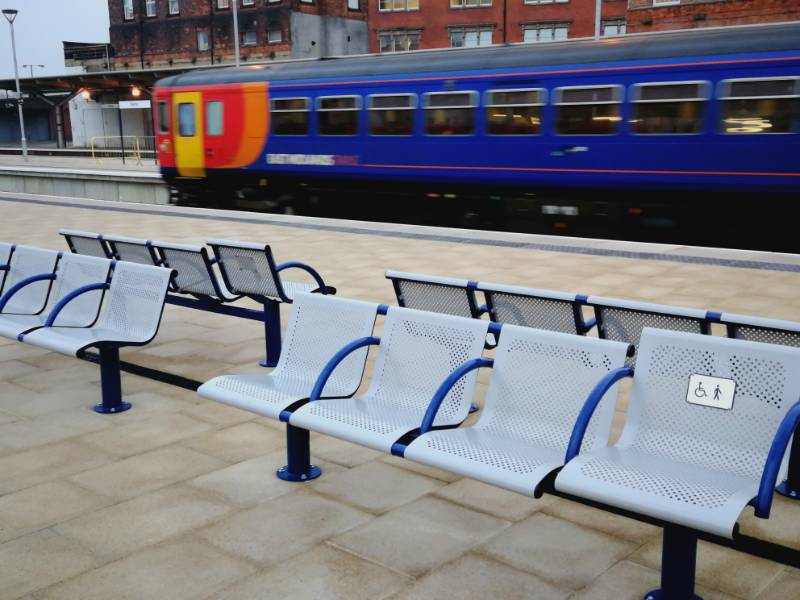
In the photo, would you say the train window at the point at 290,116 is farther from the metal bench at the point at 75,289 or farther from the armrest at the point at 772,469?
the armrest at the point at 772,469

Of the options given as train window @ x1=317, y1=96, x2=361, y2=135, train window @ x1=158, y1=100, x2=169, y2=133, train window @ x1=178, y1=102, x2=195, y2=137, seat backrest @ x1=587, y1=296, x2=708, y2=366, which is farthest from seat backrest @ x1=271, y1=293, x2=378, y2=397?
train window @ x1=158, y1=100, x2=169, y2=133

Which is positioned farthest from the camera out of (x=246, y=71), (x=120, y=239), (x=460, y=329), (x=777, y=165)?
(x=246, y=71)

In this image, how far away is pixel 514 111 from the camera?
49.2 ft

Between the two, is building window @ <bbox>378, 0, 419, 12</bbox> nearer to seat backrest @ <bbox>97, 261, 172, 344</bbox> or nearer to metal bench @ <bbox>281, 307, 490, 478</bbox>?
seat backrest @ <bbox>97, 261, 172, 344</bbox>

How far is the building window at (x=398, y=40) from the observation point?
175 feet

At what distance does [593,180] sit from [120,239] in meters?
9.09

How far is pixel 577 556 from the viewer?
3.73 meters

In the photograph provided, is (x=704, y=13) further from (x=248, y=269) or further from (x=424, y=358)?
(x=424, y=358)

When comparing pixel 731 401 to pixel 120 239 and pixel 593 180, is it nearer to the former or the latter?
pixel 120 239

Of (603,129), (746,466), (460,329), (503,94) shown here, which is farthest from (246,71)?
(746,466)

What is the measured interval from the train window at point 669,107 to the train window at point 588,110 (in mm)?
346

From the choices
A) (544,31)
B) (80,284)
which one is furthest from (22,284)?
(544,31)

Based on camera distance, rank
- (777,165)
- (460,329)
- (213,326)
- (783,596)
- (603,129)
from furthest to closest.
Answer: (603,129), (777,165), (213,326), (460,329), (783,596)

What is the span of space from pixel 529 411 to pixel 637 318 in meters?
0.92
